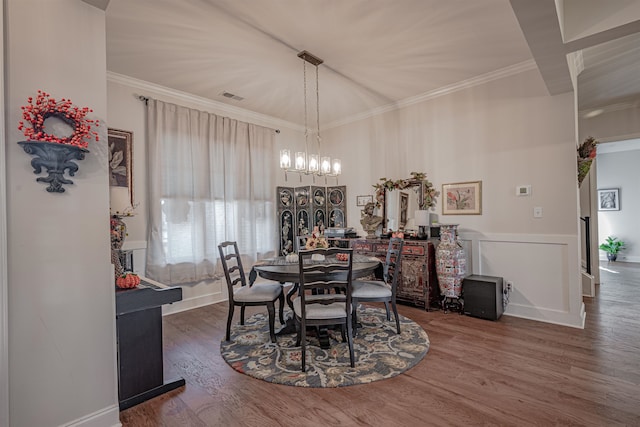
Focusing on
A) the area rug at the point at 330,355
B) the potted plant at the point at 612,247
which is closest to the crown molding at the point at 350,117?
the area rug at the point at 330,355

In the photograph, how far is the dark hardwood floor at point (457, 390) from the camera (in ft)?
6.09

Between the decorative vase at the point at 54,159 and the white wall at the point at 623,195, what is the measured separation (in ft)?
31.6

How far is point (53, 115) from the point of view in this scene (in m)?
1.61

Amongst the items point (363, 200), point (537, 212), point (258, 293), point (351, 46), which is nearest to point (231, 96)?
point (351, 46)

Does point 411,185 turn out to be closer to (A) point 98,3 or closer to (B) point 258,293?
(B) point 258,293

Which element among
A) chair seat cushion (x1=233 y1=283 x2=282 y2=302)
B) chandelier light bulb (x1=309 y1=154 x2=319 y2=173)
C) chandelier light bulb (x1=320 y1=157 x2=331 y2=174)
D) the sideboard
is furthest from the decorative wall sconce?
the sideboard

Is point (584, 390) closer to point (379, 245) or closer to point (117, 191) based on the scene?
point (379, 245)

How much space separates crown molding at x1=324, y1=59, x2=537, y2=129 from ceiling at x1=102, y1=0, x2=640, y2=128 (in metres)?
0.04

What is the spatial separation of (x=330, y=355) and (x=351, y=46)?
9.45 feet

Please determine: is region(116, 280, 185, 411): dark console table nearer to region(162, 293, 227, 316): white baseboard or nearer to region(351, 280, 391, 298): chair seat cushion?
region(351, 280, 391, 298): chair seat cushion

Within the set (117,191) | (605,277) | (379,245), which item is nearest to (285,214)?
(379,245)

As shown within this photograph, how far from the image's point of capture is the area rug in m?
2.31

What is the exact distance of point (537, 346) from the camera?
109 inches

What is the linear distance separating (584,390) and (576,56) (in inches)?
123
